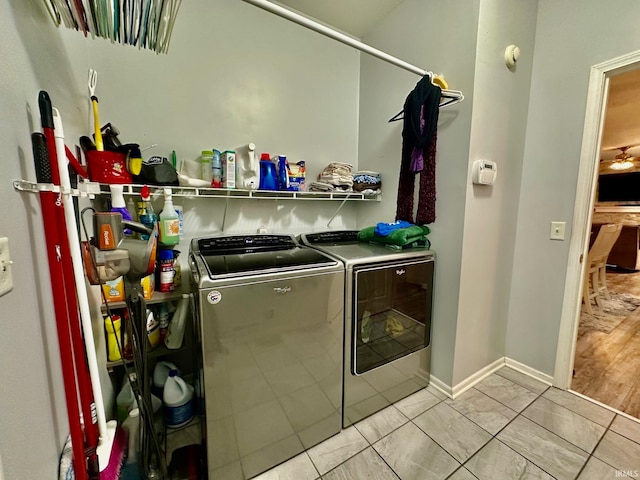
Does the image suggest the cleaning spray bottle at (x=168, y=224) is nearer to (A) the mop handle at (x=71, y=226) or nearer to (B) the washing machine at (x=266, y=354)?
(B) the washing machine at (x=266, y=354)

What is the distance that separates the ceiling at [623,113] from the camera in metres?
2.39

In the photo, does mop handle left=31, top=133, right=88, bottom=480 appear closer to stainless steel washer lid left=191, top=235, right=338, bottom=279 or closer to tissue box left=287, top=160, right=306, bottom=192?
stainless steel washer lid left=191, top=235, right=338, bottom=279

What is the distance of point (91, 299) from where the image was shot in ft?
4.00

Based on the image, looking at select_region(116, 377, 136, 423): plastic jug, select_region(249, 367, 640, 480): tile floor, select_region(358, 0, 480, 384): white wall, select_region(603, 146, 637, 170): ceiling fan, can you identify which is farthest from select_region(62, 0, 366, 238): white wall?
select_region(603, 146, 637, 170): ceiling fan

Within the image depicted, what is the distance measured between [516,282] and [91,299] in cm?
269

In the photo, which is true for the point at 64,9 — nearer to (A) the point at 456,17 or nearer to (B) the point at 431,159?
(B) the point at 431,159

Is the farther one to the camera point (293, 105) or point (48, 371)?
point (293, 105)

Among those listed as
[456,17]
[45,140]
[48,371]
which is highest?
[456,17]

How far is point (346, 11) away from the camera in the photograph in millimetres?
2035

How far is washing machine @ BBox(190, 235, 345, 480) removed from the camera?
1.12m

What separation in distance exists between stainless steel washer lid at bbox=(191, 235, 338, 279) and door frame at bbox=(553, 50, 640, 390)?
63.6 inches

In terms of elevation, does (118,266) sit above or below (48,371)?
above

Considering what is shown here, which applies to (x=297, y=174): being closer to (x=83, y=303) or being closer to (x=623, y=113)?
(x=83, y=303)

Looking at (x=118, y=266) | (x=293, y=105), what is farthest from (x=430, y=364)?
(x=293, y=105)
